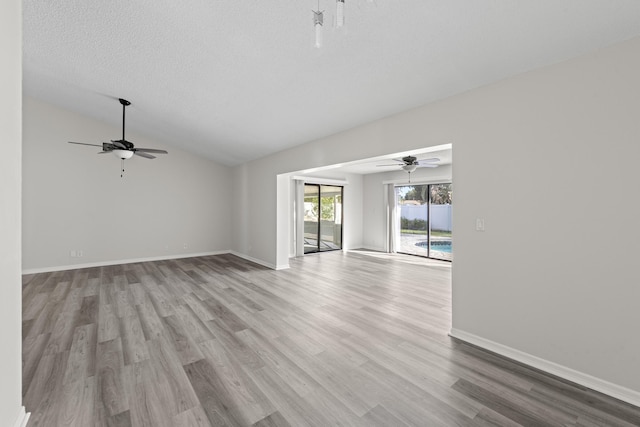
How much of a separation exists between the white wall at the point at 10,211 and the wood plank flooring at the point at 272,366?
16.5 inches

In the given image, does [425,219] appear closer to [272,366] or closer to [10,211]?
[272,366]

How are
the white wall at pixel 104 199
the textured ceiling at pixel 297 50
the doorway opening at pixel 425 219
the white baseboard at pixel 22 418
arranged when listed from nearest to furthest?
the white baseboard at pixel 22 418 → the textured ceiling at pixel 297 50 → the white wall at pixel 104 199 → the doorway opening at pixel 425 219

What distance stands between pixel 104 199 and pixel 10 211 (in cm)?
583

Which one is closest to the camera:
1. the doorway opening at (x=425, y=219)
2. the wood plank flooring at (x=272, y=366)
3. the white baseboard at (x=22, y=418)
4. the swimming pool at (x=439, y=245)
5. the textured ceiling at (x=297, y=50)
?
the white baseboard at (x=22, y=418)

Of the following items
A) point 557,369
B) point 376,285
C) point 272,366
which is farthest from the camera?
point 376,285

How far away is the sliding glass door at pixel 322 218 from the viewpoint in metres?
8.27

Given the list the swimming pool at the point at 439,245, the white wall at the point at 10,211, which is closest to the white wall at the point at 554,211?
the white wall at the point at 10,211

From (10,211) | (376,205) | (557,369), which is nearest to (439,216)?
(376,205)

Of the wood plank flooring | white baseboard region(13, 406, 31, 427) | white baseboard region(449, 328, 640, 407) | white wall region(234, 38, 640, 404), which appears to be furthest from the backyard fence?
white baseboard region(13, 406, 31, 427)

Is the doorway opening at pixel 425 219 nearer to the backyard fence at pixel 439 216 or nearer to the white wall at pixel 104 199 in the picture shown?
the backyard fence at pixel 439 216

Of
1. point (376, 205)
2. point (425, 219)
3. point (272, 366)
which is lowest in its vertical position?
point (272, 366)

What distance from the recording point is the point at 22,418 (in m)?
1.61

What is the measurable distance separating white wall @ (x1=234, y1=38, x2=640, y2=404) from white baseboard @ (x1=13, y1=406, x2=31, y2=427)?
343cm

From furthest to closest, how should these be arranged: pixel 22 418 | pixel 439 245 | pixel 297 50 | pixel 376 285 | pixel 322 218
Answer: pixel 322 218
pixel 439 245
pixel 376 285
pixel 297 50
pixel 22 418
